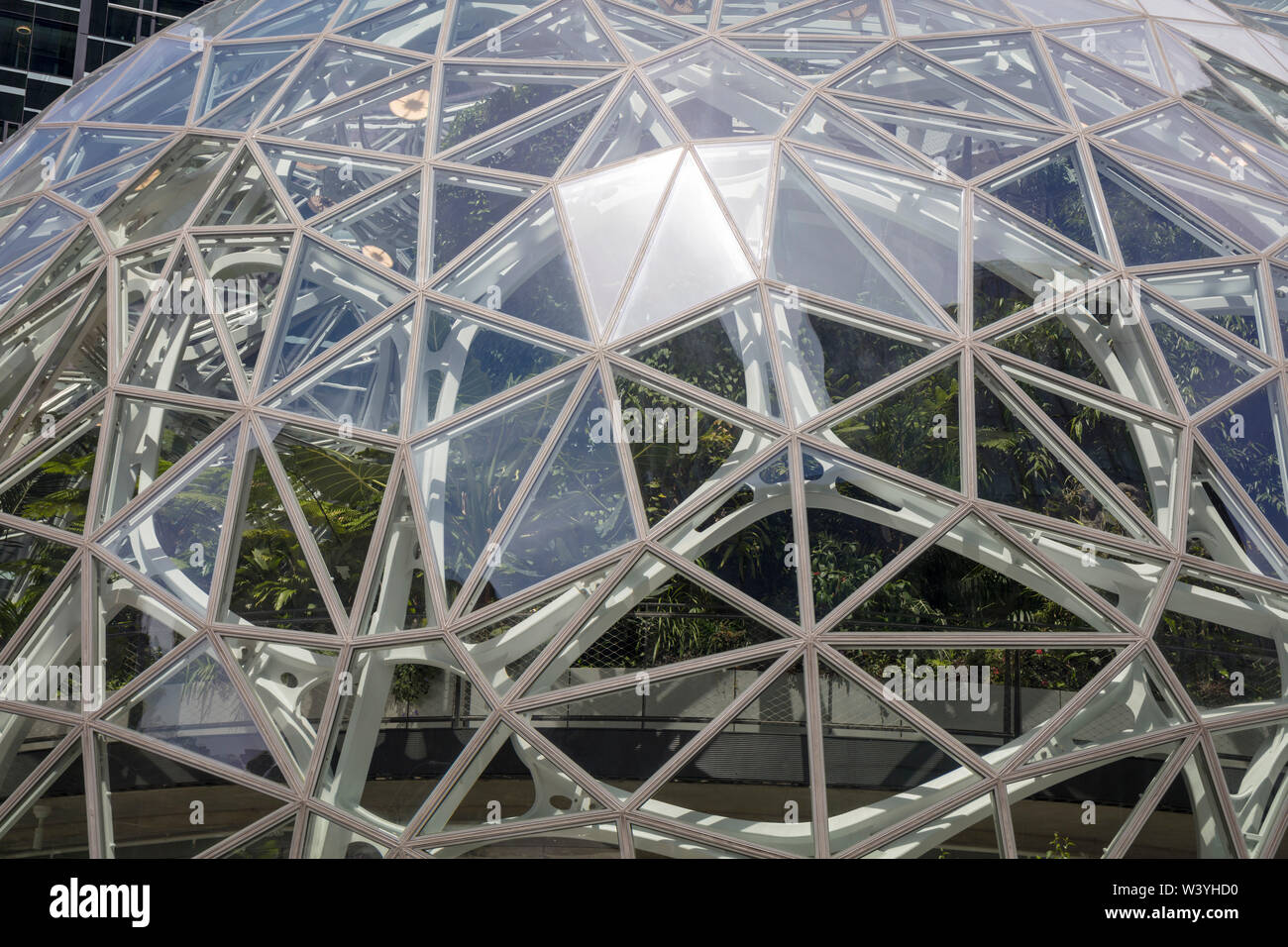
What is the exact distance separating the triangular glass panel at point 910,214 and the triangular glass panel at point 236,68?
6.92m

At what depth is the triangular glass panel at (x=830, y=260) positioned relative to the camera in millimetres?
9445

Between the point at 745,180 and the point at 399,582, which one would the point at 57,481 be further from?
the point at 745,180

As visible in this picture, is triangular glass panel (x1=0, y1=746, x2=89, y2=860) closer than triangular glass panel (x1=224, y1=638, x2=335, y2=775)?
No

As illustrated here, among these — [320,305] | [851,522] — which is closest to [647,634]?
[851,522]

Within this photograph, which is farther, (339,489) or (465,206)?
(465,206)

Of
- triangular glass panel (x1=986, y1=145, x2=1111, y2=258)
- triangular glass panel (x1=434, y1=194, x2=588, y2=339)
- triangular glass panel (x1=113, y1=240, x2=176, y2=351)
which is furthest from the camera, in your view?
triangular glass panel (x1=113, y1=240, x2=176, y2=351)

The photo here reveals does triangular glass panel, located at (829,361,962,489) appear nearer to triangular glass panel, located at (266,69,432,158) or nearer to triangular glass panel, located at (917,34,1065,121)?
triangular glass panel, located at (917,34,1065,121)

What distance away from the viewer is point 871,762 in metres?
8.50

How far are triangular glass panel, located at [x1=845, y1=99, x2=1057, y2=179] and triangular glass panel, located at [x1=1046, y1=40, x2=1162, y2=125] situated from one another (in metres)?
0.83

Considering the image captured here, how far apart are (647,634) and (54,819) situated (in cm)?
604

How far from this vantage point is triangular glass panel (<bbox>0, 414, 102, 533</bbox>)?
32.2 feet

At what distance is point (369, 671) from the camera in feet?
29.2

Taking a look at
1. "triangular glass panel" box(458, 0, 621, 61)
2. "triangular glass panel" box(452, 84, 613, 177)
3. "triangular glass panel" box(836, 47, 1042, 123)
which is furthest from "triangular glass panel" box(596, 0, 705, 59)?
"triangular glass panel" box(836, 47, 1042, 123)

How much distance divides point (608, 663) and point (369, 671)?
86.7 inches
